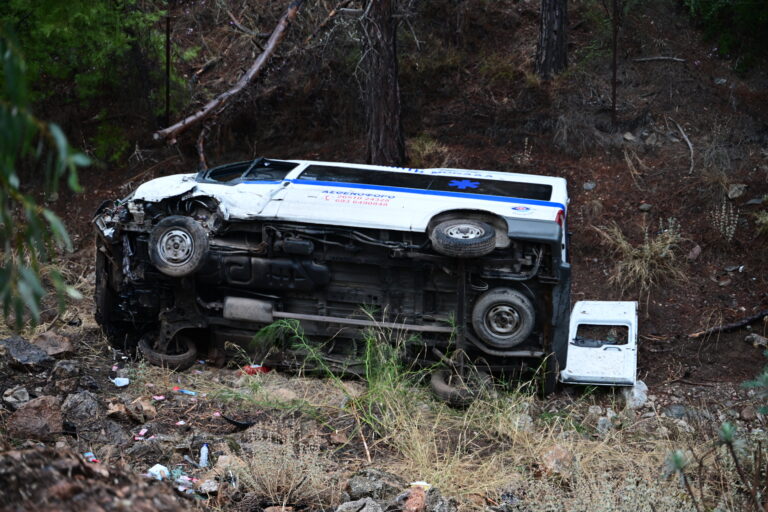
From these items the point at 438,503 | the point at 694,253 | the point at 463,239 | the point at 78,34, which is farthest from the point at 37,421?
the point at 694,253

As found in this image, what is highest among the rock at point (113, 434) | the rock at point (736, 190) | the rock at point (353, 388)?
the rock at point (736, 190)

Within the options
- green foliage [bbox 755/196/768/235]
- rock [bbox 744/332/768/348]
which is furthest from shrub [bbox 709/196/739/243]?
rock [bbox 744/332/768/348]

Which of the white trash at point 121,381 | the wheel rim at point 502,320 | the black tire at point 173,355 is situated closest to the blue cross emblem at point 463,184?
the wheel rim at point 502,320

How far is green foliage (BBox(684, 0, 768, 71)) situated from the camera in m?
11.0

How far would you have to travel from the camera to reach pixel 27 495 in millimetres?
3209

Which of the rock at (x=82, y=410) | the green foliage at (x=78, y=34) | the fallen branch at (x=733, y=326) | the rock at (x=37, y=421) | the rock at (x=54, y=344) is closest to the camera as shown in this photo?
the rock at (x=37, y=421)

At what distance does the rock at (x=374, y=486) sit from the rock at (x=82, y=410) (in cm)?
214

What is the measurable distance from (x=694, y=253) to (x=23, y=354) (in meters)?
6.94

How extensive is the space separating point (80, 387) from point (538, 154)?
6589mm

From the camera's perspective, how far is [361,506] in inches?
188

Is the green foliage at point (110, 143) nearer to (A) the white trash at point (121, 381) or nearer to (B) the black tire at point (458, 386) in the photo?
(A) the white trash at point (121, 381)

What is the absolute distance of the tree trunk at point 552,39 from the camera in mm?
11398

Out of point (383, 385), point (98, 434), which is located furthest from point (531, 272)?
point (98, 434)

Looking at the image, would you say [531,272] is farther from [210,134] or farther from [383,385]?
[210,134]
